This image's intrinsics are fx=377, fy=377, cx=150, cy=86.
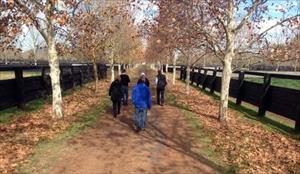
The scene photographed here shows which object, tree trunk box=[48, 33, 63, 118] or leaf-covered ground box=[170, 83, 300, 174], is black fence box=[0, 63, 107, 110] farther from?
leaf-covered ground box=[170, 83, 300, 174]

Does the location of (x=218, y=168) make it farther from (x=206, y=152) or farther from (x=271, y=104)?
(x=271, y=104)

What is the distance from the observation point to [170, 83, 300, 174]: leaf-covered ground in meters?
8.35

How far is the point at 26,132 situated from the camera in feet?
35.4

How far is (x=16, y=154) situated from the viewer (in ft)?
28.0

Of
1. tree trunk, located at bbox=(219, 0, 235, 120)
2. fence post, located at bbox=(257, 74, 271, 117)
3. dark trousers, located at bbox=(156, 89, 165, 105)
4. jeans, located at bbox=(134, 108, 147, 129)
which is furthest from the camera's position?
dark trousers, located at bbox=(156, 89, 165, 105)

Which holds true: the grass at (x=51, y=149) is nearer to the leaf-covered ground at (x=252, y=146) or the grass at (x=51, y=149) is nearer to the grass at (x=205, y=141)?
the grass at (x=205, y=141)

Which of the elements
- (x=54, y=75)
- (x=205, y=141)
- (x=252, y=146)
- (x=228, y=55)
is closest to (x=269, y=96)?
(x=228, y=55)

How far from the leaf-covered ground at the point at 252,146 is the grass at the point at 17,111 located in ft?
21.8

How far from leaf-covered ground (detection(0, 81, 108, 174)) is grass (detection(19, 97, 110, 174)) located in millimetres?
175

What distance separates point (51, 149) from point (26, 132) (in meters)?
2.04

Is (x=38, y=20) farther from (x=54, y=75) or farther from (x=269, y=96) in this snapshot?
(x=269, y=96)

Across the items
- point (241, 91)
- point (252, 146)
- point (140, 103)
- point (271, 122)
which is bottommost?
point (271, 122)

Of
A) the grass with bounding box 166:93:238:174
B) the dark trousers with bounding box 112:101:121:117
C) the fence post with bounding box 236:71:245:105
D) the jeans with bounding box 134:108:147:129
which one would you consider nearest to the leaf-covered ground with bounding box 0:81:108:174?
the dark trousers with bounding box 112:101:121:117

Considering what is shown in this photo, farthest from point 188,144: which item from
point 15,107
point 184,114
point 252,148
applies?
point 15,107
